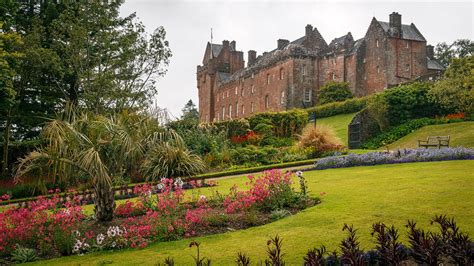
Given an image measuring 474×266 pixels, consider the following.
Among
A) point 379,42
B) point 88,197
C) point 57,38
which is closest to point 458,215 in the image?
point 88,197

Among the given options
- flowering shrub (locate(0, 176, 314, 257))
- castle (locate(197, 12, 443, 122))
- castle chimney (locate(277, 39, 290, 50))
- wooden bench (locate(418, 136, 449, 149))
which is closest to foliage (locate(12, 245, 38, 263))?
flowering shrub (locate(0, 176, 314, 257))

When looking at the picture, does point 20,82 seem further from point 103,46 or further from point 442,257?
point 442,257

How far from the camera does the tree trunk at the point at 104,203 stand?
994 centimetres

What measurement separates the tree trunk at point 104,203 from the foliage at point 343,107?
33.9m

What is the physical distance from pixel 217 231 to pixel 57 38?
74.8 feet

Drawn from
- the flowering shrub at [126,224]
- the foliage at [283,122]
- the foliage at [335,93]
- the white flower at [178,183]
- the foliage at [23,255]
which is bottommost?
the foliage at [23,255]

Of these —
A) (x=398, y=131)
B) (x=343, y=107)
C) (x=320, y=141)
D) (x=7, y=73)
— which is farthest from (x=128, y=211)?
(x=343, y=107)

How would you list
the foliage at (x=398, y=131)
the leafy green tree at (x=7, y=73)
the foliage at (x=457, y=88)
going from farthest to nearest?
the foliage at (x=398, y=131) < the foliage at (x=457, y=88) < the leafy green tree at (x=7, y=73)

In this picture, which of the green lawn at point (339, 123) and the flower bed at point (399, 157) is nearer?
the flower bed at point (399, 157)

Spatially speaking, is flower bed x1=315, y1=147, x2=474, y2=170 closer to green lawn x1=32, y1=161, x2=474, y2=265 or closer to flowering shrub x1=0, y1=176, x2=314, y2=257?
green lawn x1=32, y1=161, x2=474, y2=265

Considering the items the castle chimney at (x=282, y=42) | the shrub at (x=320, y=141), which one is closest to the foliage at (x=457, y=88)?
the shrub at (x=320, y=141)

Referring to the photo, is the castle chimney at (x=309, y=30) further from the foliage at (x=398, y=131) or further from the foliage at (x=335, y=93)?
the foliage at (x=398, y=131)

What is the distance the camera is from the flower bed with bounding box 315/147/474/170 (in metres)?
17.2

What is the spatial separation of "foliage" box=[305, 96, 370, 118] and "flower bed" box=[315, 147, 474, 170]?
77.3ft
